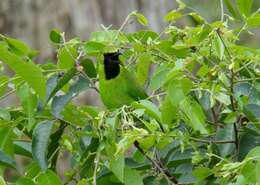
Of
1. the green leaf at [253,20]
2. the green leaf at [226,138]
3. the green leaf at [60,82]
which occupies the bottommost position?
the green leaf at [226,138]

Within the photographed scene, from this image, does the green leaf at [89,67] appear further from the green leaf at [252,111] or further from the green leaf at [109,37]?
the green leaf at [252,111]

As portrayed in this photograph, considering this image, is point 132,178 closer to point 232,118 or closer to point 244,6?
point 232,118

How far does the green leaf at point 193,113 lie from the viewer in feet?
3.53

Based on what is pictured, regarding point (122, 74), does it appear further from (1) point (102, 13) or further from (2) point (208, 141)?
(1) point (102, 13)

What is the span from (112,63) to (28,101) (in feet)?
0.55

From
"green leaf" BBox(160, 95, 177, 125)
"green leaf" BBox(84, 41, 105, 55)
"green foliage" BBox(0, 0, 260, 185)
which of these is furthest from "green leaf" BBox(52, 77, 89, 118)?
"green leaf" BBox(160, 95, 177, 125)

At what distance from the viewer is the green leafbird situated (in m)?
1.27

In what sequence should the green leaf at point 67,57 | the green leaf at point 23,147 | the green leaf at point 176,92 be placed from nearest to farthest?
the green leaf at point 176,92 → the green leaf at point 67,57 → the green leaf at point 23,147

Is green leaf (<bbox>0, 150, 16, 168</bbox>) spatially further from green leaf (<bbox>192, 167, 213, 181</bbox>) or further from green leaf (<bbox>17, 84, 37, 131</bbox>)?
green leaf (<bbox>192, 167, 213, 181</bbox>)

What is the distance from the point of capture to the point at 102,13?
12.8ft

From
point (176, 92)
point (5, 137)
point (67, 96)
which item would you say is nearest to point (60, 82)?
point (67, 96)

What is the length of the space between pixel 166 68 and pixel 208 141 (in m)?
0.15

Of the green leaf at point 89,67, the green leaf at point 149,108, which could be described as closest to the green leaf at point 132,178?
the green leaf at point 149,108

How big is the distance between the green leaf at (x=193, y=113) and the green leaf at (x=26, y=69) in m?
0.27
